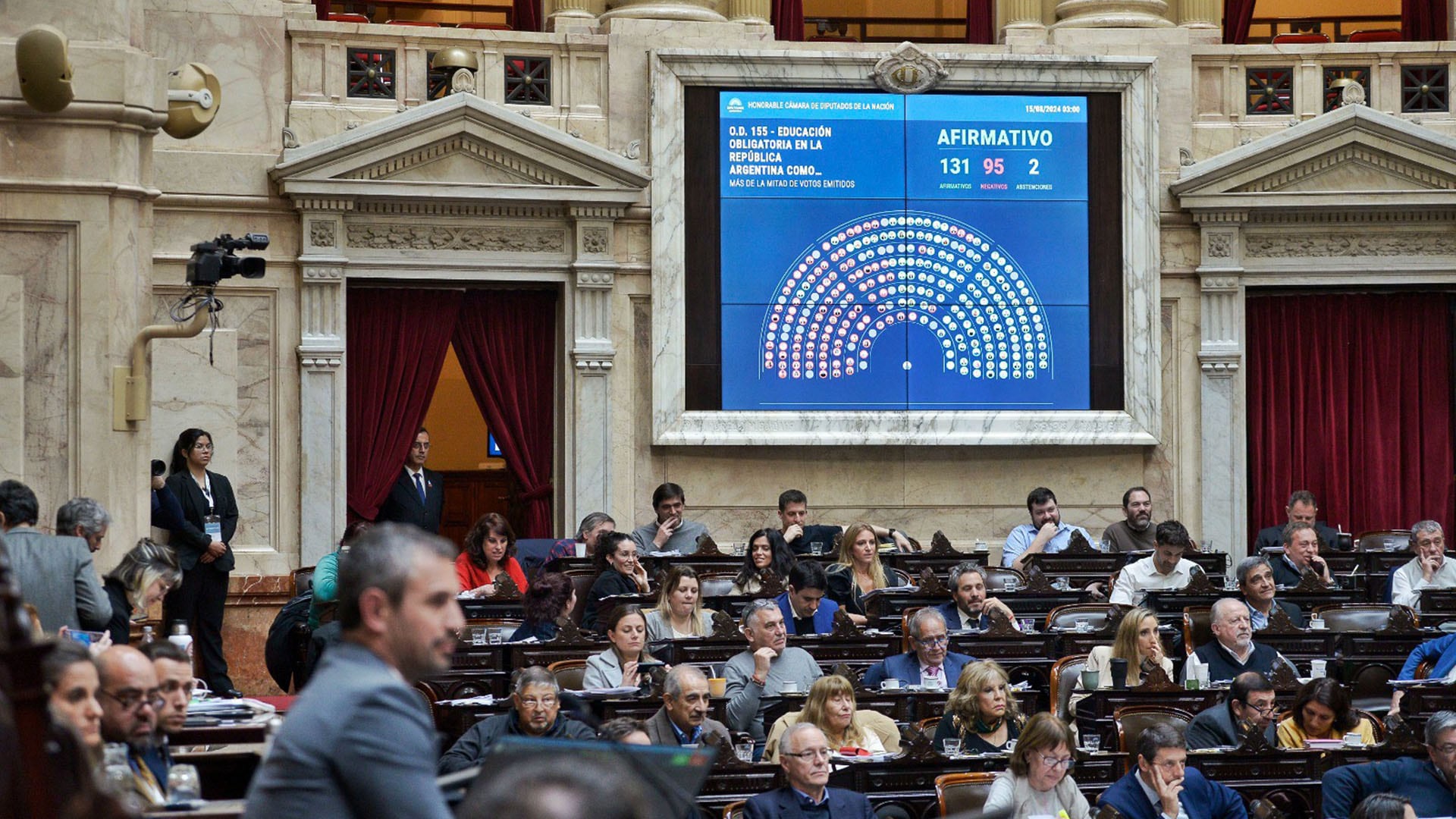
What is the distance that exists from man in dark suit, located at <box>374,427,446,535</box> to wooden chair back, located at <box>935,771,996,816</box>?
632 centimetres

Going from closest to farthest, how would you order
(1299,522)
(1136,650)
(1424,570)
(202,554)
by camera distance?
(1136,650) < (1424,570) < (202,554) < (1299,522)

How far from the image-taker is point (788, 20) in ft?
46.8

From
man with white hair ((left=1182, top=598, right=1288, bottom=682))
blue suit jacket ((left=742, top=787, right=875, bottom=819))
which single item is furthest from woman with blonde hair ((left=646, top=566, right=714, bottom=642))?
blue suit jacket ((left=742, top=787, right=875, bottom=819))

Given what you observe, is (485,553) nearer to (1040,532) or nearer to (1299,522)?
(1040,532)

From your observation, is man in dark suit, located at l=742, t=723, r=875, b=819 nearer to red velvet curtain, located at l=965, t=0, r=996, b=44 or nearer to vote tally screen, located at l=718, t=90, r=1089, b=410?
vote tally screen, located at l=718, t=90, r=1089, b=410

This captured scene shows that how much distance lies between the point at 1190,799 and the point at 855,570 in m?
4.05

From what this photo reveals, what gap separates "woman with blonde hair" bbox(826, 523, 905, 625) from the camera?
10.5m

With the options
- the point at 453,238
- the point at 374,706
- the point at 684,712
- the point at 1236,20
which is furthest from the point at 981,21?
the point at 374,706

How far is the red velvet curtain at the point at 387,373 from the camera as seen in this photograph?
12.8 meters

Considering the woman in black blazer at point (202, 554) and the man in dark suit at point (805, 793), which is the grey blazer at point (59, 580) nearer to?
the man in dark suit at point (805, 793)

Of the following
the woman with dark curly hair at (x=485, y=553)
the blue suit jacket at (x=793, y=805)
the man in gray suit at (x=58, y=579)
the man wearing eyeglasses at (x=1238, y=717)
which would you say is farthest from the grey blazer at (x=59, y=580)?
the man wearing eyeglasses at (x=1238, y=717)

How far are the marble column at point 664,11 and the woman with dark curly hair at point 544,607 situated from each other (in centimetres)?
543

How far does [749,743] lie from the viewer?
7.20 meters

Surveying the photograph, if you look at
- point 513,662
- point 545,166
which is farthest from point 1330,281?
point 513,662
